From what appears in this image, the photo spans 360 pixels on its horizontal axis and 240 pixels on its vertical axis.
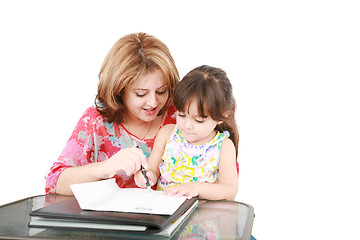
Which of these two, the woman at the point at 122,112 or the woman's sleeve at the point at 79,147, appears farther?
the woman's sleeve at the point at 79,147

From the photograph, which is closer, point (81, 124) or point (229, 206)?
point (229, 206)

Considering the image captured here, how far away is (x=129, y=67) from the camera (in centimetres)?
187

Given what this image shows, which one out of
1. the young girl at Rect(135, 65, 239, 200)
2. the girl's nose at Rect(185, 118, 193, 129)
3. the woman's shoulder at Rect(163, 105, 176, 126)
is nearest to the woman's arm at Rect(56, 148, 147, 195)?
the young girl at Rect(135, 65, 239, 200)

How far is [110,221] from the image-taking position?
107cm

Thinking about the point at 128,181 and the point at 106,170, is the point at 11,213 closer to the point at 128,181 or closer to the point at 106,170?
the point at 106,170

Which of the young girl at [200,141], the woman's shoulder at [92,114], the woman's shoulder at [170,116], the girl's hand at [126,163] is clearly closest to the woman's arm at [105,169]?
the girl's hand at [126,163]

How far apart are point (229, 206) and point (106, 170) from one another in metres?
0.48

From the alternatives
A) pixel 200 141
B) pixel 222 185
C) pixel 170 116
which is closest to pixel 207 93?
pixel 200 141

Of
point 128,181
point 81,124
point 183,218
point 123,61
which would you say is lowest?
point 128,181

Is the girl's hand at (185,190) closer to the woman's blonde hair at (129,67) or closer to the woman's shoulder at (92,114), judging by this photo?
the woman's blonde hair at (129,67)

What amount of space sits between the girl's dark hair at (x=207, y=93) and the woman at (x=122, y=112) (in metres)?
0.17

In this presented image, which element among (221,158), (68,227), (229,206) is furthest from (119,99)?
(68,227)

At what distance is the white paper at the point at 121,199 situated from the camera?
1.18 m

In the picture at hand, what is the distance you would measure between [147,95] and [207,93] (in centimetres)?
30
